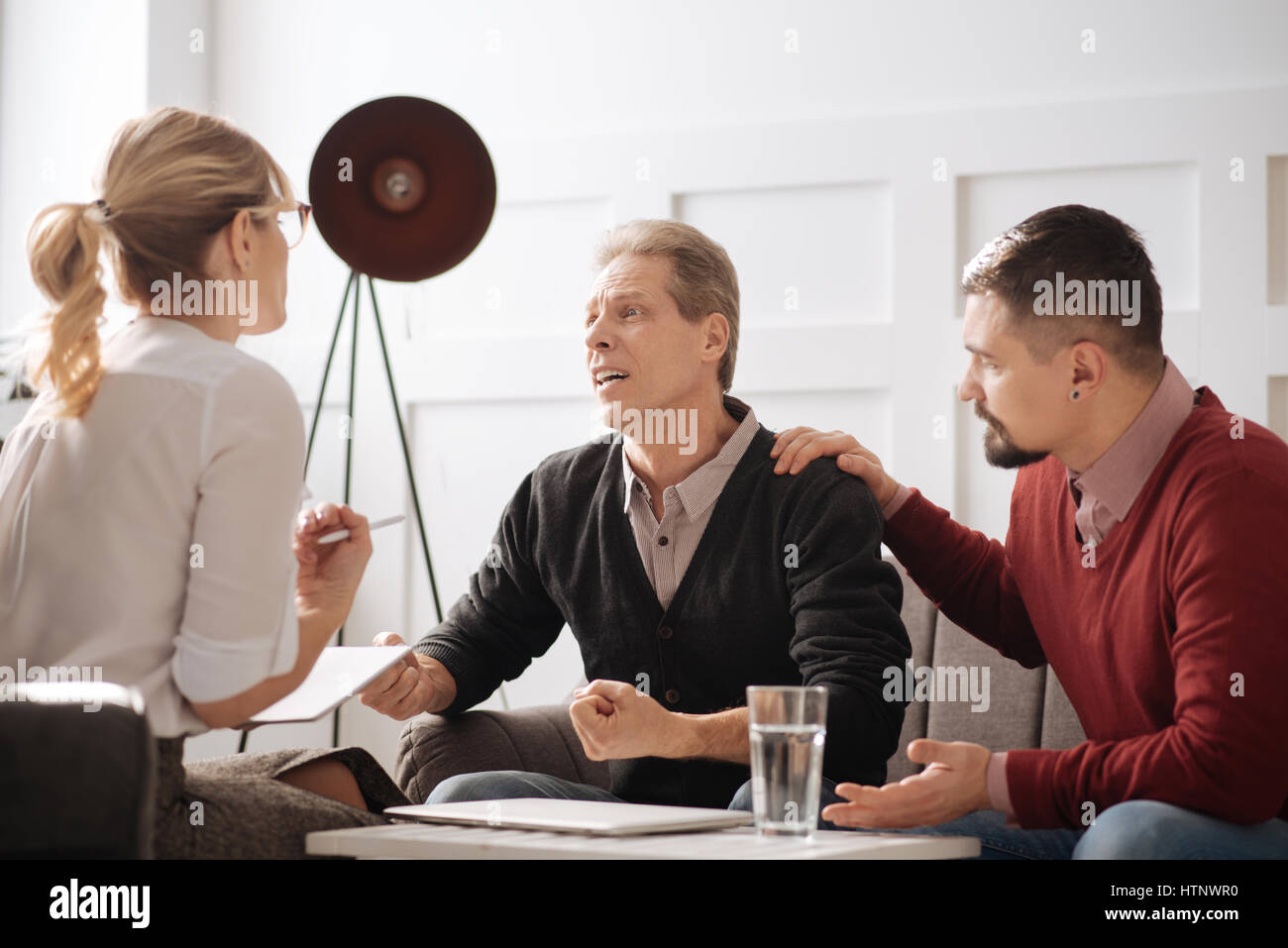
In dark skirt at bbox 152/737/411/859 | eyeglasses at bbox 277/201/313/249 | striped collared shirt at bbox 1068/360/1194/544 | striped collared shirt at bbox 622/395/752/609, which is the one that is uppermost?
eyeglasses at bbox 277/201/313/249

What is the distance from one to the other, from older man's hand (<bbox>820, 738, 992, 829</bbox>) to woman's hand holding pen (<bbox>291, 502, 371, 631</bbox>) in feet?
1.75

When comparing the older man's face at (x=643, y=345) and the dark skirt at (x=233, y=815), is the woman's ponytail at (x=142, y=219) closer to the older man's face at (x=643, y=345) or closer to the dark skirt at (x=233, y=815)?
the dark skirt at (x=233, y=815)

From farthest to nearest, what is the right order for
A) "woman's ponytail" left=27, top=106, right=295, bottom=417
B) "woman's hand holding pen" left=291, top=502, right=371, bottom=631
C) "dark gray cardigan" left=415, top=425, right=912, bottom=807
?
"dark gray cardigan" left=415, top=425, right=912, bottom=807
"woman's hand holding pen" left=291, top=502, right=371, bottom=631
"woman's ponytail" left=27, top=106, right=295, bottom=417

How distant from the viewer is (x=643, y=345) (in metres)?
1.87

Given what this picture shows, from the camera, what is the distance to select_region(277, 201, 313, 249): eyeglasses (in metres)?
1.38

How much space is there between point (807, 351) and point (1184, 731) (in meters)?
1.61

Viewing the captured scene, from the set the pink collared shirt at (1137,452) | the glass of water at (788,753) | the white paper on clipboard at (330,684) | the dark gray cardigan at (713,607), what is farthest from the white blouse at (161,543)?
the pink collared shirt at (1137,452)

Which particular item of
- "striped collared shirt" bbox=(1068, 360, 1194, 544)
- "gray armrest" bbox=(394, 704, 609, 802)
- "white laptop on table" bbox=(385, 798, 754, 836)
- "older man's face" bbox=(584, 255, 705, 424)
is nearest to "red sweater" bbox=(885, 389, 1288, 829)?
"striped collared shirt" bbox=(1068, 360, 1194, 544)

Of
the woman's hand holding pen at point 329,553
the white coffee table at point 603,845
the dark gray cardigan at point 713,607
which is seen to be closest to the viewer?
the white coffee table at point 603,845

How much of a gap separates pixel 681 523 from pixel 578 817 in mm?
683

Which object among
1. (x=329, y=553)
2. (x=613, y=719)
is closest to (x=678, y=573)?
(x=613, y=719)

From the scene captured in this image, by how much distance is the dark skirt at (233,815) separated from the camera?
1099 millimetres

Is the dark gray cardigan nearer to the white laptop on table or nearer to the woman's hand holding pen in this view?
the white laptop on table

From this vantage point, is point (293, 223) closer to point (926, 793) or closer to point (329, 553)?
point (329, 553)
